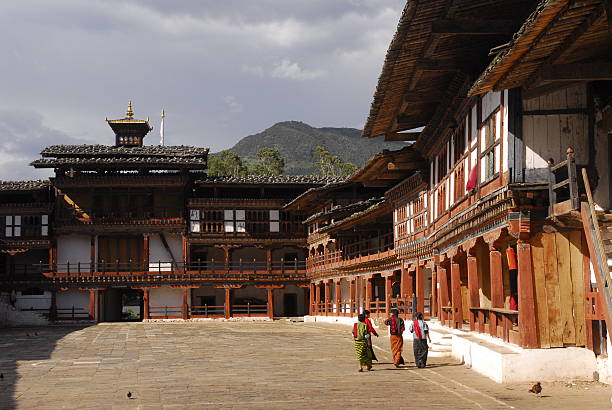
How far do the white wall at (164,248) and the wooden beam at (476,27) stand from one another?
4015 cm

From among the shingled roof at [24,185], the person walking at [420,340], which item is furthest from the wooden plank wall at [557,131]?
the shingled roof at [24,185]

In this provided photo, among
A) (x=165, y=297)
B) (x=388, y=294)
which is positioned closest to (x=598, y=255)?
(x=388, y=294)

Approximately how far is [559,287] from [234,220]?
3978 cm

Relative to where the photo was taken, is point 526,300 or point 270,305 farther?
point 270,305

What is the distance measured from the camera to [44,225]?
173 ft

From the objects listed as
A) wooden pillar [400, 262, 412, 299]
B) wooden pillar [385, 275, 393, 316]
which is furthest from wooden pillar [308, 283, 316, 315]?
wooden pillar [400, 262, 412, 299]

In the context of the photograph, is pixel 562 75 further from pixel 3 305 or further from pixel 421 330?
pixel 3 305

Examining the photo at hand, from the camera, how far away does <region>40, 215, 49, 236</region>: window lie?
52688mm

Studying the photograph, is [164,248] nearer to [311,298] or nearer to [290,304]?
[290,304]

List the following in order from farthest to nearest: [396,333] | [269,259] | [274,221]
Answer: [274,221], [269,259], [396,333]

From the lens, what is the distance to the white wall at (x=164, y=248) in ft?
175

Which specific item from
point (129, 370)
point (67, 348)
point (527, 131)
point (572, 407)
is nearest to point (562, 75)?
point (527, 131)

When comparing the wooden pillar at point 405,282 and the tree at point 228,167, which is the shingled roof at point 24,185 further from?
the tree at point 228,167

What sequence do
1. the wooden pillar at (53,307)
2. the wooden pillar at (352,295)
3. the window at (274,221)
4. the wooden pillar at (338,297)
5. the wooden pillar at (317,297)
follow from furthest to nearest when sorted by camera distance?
the window at (274,221)
the wooden pillar at (53,307)
the wooden pillar at (317,297)
the wooden pillar at (338,297)
the wooden pillar at (352,295)
